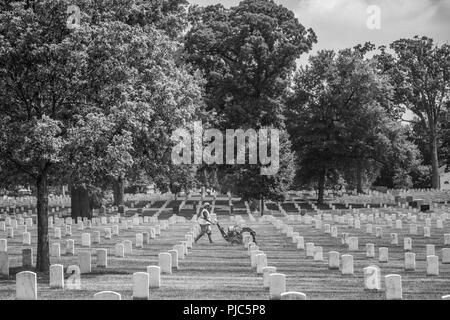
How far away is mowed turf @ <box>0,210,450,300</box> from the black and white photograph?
2.8 inches

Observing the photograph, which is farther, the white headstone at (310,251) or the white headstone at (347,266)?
the white headstone at (310,251)

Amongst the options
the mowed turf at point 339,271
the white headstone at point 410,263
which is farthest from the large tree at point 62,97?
the white headstone at point 410,263

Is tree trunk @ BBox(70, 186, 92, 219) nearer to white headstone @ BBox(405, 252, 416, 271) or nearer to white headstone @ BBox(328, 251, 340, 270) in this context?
white headstone @ BBox(328, 251, 340, 270)

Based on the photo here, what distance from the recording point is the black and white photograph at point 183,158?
17641 millimetres

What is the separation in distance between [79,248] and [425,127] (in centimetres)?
5684

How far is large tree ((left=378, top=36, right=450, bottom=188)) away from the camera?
72500 mm

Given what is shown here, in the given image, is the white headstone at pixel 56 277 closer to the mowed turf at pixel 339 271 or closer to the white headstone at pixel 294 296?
the mowed turf at pixel 339 271

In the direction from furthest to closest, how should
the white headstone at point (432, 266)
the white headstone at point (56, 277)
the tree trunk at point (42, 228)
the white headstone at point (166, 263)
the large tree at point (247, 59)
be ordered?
the large tree at point (247, 59), the tree trunk at point (42, 228), the white headstone at point (166, 263), the white headstone at point (432, 266), the white headstone at point (56, 277)

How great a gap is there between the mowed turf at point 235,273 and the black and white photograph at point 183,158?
0.07 metres

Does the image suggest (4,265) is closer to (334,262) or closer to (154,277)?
(154,277)

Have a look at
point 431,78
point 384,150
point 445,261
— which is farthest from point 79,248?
point 431,78

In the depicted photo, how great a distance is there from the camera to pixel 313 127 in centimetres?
6369

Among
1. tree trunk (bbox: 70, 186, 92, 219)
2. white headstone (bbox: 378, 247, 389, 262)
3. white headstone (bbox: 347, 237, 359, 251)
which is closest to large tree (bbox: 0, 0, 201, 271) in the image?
white headstone (bbox: 378, 247, 389, 262)

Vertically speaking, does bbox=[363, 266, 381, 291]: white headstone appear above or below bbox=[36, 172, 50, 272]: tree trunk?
below
